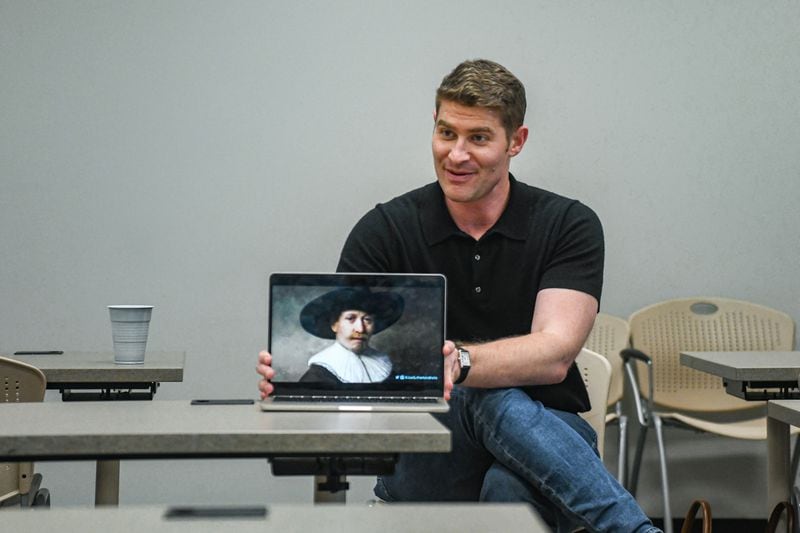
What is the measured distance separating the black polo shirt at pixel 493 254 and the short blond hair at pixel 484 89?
214 mm

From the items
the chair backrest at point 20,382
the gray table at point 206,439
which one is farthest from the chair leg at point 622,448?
the gray table at point 206,439

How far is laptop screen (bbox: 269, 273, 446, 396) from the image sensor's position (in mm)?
1641

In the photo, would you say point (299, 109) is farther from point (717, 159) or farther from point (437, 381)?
point (437, 381)

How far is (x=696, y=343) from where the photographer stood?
14.1ft

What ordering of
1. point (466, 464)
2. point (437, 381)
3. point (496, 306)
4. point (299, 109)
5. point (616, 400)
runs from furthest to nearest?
1. point (299, 109)
2. point (616, 400)
3. point (496, 306)
4. point (466, 464)
5. point (437, 381)

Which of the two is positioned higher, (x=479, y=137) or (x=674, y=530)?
(x=479, y=137)

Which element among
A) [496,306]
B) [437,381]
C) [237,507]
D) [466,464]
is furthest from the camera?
[496,306]

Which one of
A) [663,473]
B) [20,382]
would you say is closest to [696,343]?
[663,473]

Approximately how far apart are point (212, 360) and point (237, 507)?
3419 mm

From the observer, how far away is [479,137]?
234cm

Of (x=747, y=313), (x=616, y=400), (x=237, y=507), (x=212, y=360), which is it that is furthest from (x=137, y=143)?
(x=237, y=507)

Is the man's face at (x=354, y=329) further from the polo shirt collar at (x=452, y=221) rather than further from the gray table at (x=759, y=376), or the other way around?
the gray table at (x=759, y=376)

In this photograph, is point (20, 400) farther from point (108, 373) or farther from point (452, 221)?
point (452, 221)

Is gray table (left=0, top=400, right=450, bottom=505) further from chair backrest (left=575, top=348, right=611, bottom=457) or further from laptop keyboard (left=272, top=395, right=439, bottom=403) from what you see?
chair backrest (left=575, top=348, right=611, bottom=457)
